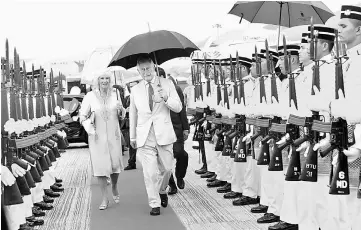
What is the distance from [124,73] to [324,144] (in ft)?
24.8

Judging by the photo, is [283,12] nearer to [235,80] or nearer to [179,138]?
[235,80]

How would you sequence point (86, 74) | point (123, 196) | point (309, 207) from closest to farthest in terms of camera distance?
point (309, 207)
point (123, 196)
point (86, 74)

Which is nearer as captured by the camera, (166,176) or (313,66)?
(313,66)

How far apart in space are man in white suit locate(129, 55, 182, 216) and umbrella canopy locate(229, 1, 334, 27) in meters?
1.23

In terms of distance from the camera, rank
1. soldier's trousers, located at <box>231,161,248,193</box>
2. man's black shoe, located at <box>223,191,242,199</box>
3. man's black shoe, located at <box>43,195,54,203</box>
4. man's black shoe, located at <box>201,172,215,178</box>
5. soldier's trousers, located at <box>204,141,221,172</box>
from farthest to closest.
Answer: man's black shoe, located at <box>201,172,215,178</box>, soldier's trousers, located at <box>204,141,221,172</box>, man's black shoe, located at <box>43,195,54,203</box>, man's black shoe, located at <box>223,191,242,199</box>, soldier's trousers, located at <box>231,161,248,193</box>

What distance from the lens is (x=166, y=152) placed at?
20.9 ft

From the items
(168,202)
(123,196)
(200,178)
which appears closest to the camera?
(168,202)

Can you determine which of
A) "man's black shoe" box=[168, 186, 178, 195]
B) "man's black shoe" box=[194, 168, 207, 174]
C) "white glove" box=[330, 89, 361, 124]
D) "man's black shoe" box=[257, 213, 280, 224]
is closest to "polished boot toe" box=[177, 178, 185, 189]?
"man's black shoe" box=[168, 186, 178, 195]

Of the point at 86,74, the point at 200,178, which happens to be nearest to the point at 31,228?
the point at 200,178

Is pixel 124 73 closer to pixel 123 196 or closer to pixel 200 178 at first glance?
pixel 200 178

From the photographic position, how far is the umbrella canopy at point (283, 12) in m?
6.06

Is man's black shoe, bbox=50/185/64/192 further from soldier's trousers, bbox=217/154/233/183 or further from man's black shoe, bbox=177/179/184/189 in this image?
soldier's trousers, bbox=217/154/233/183

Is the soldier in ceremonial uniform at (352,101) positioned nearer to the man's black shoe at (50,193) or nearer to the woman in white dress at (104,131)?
the woman in white dress at (104,131)

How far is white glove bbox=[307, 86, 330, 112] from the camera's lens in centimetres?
422
